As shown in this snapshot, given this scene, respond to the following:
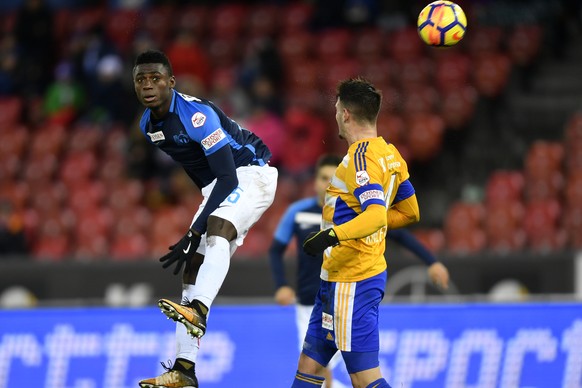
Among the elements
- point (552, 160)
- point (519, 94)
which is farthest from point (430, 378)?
point (519, 94)

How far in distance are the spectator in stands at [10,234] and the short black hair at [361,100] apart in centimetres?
881

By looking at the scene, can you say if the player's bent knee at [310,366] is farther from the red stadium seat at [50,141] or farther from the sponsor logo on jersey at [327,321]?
the red stadium seat at [50,141]

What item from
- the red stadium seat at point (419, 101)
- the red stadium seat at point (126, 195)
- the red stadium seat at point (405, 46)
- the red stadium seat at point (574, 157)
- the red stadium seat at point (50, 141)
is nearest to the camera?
the red stadium seat at point (574, 157)

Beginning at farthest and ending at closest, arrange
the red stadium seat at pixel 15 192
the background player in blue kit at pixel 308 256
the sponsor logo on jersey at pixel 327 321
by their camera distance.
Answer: the red stadium seat at pixel 15 192
the background player in blue kit at pixel 308 256
the sponsor logo on jersey at pixel 327 321

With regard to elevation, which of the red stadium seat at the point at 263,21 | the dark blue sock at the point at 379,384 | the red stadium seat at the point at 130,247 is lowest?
the dark blue sock at the point at 379,384

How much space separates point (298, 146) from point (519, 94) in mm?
3338

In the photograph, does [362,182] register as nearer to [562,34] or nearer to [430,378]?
[430,378]

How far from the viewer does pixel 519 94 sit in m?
15.5

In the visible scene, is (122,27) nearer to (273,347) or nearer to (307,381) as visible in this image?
(273,347)

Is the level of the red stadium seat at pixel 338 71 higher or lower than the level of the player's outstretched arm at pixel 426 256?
higher

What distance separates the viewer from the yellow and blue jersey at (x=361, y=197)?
20.8ft

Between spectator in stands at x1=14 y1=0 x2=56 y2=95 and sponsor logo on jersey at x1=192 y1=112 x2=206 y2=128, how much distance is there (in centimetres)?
1104

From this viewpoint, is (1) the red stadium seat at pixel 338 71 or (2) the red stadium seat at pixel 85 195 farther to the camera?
(1) the red stadium seat at pixel 338 71

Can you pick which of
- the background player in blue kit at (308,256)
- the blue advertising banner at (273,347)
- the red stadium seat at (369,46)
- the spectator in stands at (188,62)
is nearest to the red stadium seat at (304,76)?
the red stadium seat at (369,46)
